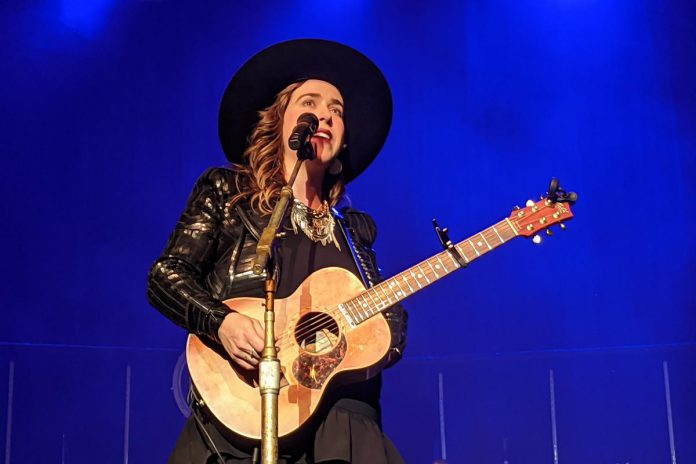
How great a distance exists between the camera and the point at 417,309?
22.7 feet

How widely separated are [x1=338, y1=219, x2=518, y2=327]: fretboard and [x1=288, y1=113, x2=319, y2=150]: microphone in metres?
0.51

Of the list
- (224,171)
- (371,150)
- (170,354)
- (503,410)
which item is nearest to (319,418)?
(224,171)

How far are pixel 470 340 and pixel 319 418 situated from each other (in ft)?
14.6

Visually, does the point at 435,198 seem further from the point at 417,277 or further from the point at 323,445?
the point at 323,445

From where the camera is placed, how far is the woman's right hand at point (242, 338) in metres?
2.41

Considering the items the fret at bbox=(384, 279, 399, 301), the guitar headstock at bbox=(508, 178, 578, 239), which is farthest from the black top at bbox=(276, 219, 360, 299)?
the guitar headstock at bbox=(508, 178, 578, 239)

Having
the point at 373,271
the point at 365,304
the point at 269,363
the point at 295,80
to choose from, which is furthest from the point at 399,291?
the point at 295,80

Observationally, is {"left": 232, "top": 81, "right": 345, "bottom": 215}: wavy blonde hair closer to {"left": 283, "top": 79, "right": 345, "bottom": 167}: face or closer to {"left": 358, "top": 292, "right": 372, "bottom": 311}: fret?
{"left": 283, "top": 79, "right": 345, "bottom": 167}: face

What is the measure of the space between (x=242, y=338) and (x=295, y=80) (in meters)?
1.20

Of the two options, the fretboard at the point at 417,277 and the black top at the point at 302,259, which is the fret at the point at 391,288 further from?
the black top at the point at 302,259

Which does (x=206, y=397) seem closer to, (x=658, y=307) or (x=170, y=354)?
(x=170, y=354)

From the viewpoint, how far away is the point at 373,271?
9.78 feet

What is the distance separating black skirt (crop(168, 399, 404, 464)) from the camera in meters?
2.49

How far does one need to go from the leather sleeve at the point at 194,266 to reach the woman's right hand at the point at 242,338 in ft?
0.12
